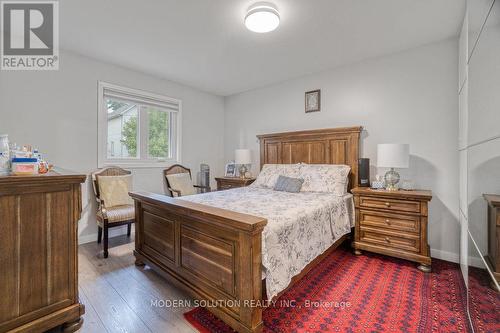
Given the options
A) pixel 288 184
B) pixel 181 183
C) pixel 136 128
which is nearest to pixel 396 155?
pixel 288 184

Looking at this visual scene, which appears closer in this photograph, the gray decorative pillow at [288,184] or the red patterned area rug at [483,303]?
the red patterned area rug at [483,303]

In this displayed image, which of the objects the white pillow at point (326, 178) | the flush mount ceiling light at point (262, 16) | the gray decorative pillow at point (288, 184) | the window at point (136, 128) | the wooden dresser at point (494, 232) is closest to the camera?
the wooden dresser at point (494, 232)

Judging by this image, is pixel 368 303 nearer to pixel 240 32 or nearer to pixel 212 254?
pixel 212 254

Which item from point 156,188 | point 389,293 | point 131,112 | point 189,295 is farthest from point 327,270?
point 131,112

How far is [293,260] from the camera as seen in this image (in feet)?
5.66

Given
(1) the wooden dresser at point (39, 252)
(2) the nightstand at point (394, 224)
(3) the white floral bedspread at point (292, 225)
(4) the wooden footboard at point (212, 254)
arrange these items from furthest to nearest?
(2) the nightstand at point (394, 224), (3) the white floral bedspread at point (292, 225), (4) the wooden footboard at point (212, 254), (1) the wooden dresser at point (39, 252)

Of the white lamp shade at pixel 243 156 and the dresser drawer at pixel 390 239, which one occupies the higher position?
the white lamp shade at pixel 243 156

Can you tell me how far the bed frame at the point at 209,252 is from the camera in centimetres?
142

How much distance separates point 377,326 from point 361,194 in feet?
4.74

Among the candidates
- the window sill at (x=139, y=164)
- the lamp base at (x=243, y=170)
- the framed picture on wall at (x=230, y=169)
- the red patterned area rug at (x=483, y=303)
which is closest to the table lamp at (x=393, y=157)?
the red patterned area rug at (x=483, y=303)

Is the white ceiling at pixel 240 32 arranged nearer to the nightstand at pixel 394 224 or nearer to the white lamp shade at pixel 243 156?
the white lamp shade at pixel 243 156

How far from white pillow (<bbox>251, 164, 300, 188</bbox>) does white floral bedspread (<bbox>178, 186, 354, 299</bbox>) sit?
453 mm

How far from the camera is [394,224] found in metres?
2.53

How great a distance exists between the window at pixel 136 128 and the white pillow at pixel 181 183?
314mm
